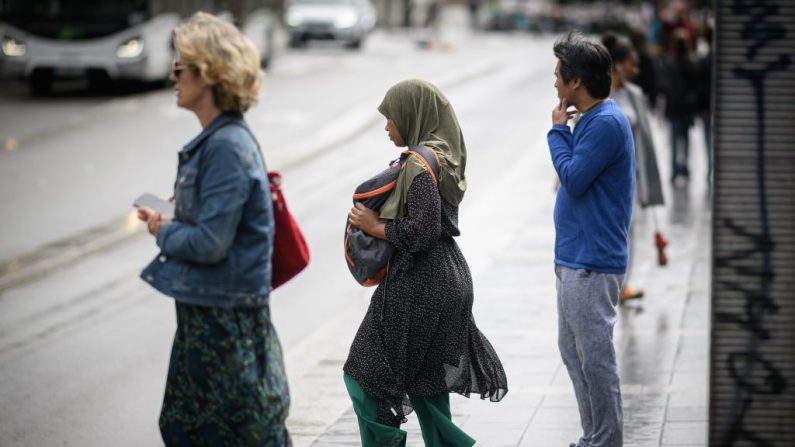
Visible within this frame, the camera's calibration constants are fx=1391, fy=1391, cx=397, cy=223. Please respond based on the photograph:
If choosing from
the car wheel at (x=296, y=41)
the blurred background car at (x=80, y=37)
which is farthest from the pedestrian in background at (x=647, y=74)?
the car wheel at (x=296, y=41)

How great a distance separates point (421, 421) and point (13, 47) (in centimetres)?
2165

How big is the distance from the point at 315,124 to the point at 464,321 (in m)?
16.7

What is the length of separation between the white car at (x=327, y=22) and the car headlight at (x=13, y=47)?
1464 centimetres

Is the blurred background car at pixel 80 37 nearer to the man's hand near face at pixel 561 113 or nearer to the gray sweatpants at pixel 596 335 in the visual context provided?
the man's hand near face at pixel 561 113

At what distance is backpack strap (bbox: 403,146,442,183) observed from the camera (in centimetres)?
542

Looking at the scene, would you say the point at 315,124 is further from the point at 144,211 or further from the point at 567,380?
the point at 144,211

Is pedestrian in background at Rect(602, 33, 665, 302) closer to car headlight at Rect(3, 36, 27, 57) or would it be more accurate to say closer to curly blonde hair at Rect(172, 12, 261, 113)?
curly blonde hair at Rect(172, 12, 261, 113)

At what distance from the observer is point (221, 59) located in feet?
14.7

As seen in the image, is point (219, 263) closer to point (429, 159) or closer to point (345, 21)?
point (429, 159)

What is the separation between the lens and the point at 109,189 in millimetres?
15547

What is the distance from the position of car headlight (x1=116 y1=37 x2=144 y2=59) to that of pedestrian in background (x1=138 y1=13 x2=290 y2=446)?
2192 centimetres

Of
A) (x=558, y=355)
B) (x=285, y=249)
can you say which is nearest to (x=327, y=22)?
(x=558, y=355)

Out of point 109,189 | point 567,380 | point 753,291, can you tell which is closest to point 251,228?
point 753,291

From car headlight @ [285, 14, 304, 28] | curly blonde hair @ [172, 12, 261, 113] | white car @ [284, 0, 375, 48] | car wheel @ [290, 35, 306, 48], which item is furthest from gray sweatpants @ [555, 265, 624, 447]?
car wheel @ [290, 35, 306, 48]
